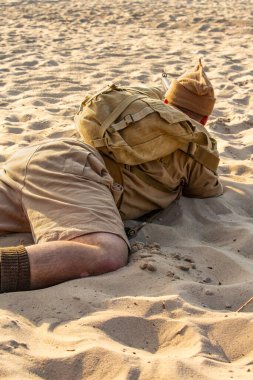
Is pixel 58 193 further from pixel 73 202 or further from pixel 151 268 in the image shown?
pixel 151 268

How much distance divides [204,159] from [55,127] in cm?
180

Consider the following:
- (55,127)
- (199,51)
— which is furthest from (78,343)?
(199,51)

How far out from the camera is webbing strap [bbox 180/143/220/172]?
3.37 meters

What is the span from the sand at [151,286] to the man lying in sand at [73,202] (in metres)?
0.08

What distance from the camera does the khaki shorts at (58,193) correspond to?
9.50ft

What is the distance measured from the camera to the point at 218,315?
7.98 ft

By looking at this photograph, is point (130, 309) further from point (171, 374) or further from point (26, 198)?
point (26, 198)

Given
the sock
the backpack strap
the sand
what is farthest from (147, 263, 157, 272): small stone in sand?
the backpack strap

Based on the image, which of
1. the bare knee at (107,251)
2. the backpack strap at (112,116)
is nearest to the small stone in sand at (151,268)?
the bare knee at (107,251)

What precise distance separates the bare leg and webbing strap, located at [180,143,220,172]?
764 millimetres

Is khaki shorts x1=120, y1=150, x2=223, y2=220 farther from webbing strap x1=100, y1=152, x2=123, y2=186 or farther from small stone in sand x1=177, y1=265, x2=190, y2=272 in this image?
small stone in sand x1=177, y1=265, x2=190, y2=272

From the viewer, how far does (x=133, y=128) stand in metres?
3.20

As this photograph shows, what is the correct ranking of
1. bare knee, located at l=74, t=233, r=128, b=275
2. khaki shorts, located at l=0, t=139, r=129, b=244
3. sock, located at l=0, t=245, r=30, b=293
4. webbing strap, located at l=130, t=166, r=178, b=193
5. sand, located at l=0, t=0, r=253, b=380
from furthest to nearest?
webbing strap, located at l=130, t=166, r=178, b=193
khaki shorts, located at l=0, t=139, r=129, b=244
bare knee, located at l=74, t=233, r=128, b=275
sock, located at l=0, t=245, r=30, b=293
sand, located at l=0, t=0, r=253, b=380

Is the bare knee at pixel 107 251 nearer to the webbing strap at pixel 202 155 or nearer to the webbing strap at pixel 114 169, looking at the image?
the webbing strap at pixel 114 169
